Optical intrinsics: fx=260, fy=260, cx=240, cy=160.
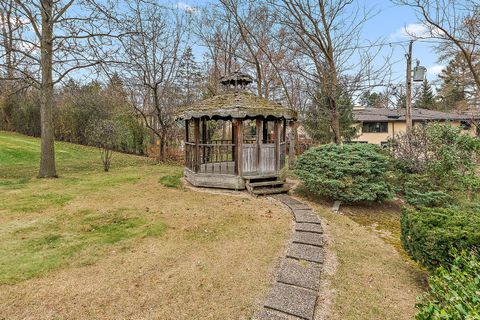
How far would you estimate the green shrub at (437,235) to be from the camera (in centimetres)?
329

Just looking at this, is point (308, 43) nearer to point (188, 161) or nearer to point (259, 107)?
point (259, 107)

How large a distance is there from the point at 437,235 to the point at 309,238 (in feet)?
6.97

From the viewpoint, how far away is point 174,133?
62.6 ft

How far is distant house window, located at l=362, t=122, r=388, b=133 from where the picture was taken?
95.3ft

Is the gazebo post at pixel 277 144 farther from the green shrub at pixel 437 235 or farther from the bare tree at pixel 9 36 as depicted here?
the bare tree at pixel 9 36

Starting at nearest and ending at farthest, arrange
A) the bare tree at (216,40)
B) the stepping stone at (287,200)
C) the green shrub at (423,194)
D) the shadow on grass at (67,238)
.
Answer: the shadow on grass at (67,238) → the green shrub at (423,194) → the stepping stone at (287,200) → the bare tree at (216,40)

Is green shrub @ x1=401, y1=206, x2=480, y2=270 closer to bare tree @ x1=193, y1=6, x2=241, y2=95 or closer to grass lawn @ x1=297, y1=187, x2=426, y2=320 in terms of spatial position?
grass lawn @ x1=297, y1=187, x2=426, y2=320

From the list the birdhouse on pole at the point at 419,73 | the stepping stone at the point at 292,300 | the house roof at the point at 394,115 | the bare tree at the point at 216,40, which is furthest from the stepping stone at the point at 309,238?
the house roof at the point at 394,115

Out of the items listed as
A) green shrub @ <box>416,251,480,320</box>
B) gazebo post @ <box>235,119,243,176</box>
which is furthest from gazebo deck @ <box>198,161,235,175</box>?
green shrub @ <box>416,251,480,320</box>

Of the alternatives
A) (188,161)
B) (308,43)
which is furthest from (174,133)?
(308,43)

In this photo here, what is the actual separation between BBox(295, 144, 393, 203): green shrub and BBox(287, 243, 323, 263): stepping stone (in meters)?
3.04

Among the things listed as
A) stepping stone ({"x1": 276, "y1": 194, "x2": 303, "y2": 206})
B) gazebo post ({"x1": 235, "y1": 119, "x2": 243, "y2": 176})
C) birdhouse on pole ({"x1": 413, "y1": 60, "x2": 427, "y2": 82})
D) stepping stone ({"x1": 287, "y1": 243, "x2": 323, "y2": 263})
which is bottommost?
stepping stone ({"x1": 287, "y1": 243, "x2": 323, "y2": 263})

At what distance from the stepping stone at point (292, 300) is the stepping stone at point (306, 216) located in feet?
8.91

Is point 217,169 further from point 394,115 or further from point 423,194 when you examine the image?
point 394,115
